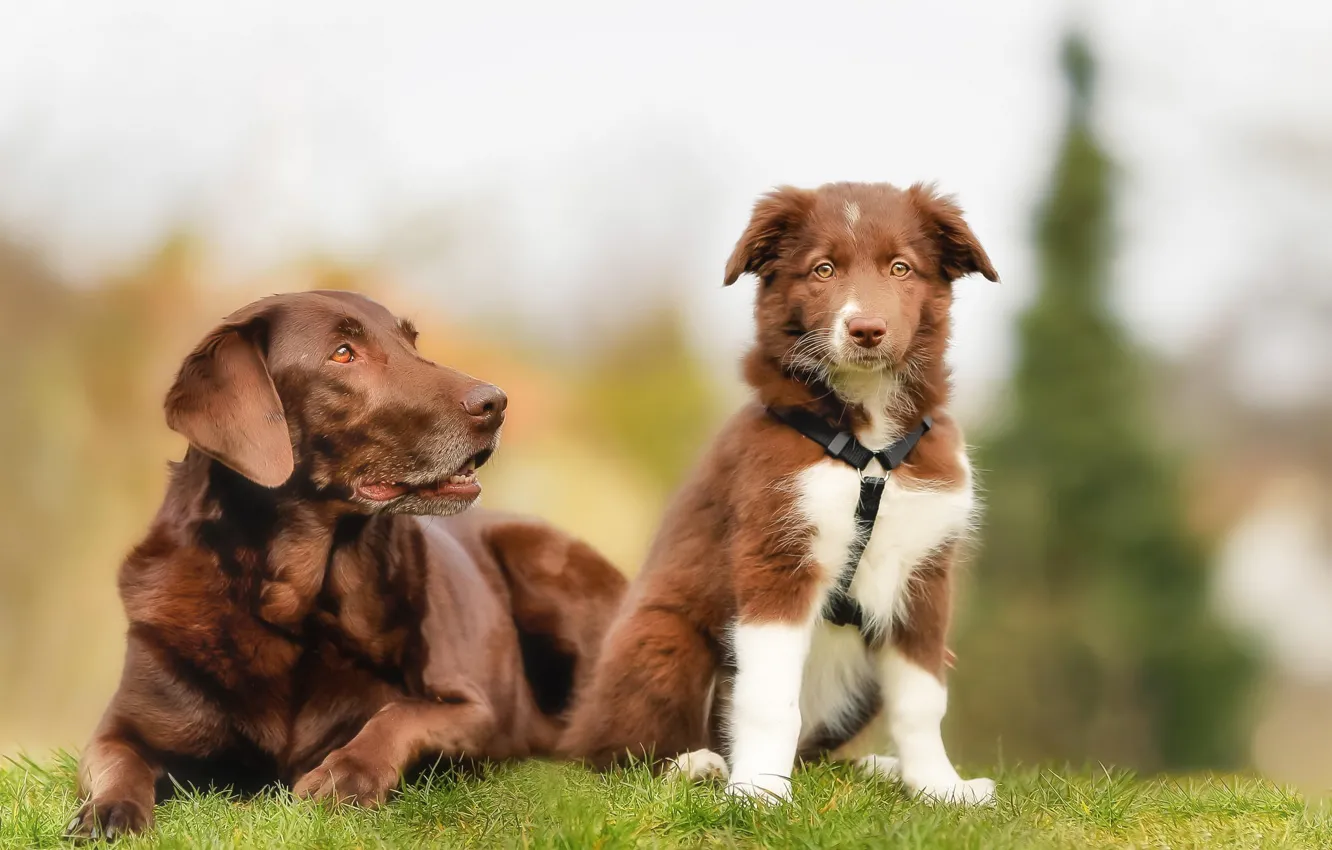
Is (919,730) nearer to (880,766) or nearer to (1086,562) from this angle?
(880,766)

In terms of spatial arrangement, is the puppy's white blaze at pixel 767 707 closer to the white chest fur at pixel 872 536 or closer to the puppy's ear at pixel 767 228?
the white chest fur at pixel 872 536

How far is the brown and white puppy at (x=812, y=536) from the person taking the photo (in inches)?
159

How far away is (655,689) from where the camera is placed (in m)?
4.40

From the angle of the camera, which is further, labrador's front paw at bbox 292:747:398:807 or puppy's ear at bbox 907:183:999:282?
puppy's ear at bbox 907:183:999:282

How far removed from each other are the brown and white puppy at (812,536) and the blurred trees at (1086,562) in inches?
294

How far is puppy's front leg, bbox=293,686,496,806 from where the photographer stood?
4.00 metres

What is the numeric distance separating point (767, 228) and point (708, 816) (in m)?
1.87

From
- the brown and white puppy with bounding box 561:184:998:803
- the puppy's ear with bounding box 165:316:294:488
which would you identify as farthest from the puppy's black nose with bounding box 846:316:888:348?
the puppy's ear with bounding box 165:316:294:488

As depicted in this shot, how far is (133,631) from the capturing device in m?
4.31

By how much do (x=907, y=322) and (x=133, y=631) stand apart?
2.70m

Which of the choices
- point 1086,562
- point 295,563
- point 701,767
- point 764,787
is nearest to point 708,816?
point 764,787

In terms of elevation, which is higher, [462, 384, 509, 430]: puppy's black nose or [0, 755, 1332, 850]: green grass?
[462, 384, 509, 430]: puppy's black nose

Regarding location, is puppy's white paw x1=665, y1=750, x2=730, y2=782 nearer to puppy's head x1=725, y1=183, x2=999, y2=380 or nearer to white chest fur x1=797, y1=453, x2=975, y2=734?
white chest fur x1=797, y1=453, x2=975, y2=734

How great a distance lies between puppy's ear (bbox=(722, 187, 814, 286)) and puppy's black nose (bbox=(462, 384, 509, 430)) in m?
0.83
